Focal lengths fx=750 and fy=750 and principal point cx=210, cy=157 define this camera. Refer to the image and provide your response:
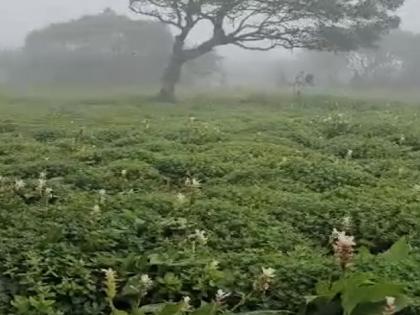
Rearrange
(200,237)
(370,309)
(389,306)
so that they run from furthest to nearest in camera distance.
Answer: (200,237) → (370,309) → (389,306)

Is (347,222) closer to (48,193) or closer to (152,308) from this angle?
(152,308)

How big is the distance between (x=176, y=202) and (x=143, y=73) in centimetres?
5372

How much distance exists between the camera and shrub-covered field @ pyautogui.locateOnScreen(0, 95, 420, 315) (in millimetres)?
5836

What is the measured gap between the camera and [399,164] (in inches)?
500

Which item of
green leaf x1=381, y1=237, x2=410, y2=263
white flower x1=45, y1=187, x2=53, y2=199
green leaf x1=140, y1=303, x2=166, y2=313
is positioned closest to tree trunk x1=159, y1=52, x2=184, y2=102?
white flower x1=45, y1=187, x2=53, y2=199

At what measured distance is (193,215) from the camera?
795 cm

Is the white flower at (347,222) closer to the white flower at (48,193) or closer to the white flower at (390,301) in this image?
the white flower at (390,301)

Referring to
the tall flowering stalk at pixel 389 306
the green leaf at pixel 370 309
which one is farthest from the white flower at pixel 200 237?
the tall flowering stalk at pixel 389 306

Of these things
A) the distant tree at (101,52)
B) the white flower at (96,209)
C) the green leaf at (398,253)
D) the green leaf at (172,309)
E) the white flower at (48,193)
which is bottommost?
the green leaf at (172,309)

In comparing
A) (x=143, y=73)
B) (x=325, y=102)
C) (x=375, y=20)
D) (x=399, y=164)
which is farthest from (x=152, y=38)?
(x=399, y=164)

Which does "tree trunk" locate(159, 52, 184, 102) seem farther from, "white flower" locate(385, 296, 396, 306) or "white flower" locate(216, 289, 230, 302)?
"white flower" locate(385, 296, 396, 306)

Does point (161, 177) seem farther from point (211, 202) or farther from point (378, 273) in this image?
point (378, 273)

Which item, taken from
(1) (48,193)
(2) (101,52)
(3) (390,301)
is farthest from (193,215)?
(2) (101,52)

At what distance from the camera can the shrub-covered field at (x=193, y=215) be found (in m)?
5.84
